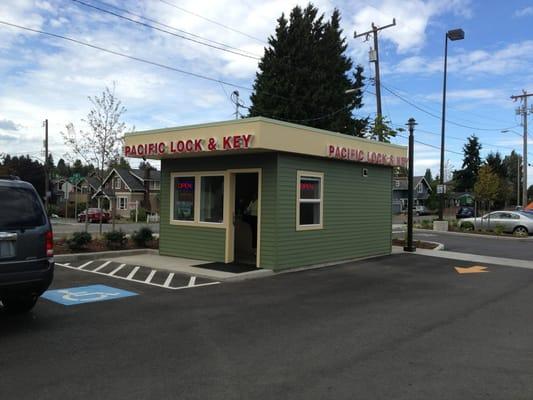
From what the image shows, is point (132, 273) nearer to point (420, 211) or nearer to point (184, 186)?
point (184, 186)

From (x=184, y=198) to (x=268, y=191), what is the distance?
9.57 ft

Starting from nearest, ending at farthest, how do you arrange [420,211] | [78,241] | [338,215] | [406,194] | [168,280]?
[168,280], [338,215], [78,241], [420,211], [406,194]

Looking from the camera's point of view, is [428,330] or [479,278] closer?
[428,330]

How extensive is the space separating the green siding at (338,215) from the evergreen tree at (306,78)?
19212 mm

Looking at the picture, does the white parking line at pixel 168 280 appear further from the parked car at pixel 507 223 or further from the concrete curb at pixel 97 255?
the parked car at pixel 507 223

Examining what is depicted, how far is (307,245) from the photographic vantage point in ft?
39.8

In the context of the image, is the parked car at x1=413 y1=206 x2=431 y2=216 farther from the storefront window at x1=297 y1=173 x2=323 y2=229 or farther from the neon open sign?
the neon open sign

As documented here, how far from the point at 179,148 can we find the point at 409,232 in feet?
27.0

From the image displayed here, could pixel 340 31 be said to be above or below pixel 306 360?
above

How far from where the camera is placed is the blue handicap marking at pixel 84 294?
801 cm

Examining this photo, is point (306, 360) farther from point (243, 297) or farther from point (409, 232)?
point (409, 232)

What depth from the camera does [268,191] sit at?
1144cm

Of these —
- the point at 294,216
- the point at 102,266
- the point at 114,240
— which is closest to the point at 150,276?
the point at 102,266

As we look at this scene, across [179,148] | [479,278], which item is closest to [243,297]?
[179,148]
